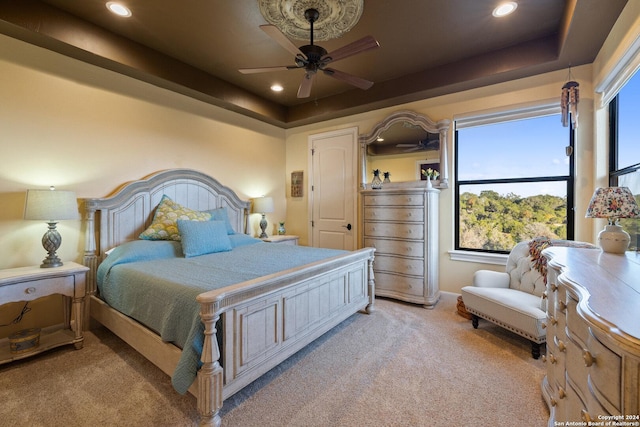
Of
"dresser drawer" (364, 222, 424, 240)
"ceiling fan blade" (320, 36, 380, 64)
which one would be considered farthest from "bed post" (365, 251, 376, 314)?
"ceiling fan blade" (320, 36, 380, 64)

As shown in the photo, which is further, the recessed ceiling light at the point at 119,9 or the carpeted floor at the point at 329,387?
the recessed ceiling light at the point at 119,9

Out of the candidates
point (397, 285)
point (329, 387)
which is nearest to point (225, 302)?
point (329, 387)

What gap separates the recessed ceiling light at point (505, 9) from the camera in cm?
230

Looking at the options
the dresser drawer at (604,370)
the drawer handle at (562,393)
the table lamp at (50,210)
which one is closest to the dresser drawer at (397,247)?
the drawer handle at (562,393)

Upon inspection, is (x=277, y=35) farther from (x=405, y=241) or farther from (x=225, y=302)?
(x=405, y=241)

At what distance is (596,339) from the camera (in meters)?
0.82

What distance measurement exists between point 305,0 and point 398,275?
2955mm

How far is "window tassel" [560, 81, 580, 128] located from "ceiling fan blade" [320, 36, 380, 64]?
2.02 m

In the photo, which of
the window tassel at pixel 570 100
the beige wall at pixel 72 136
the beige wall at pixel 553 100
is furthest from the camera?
the window tassel at pixel 570 100

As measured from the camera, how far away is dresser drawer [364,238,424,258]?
3.34 m

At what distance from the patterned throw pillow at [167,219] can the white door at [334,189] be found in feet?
6.32

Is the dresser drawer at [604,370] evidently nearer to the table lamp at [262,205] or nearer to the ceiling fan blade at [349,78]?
the ceiling fan blade at [349,78]

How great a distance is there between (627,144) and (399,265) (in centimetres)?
227

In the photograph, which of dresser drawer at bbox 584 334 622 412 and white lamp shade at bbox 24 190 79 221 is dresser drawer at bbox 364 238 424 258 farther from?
white lamp shade at bbox 24 190 79 221
